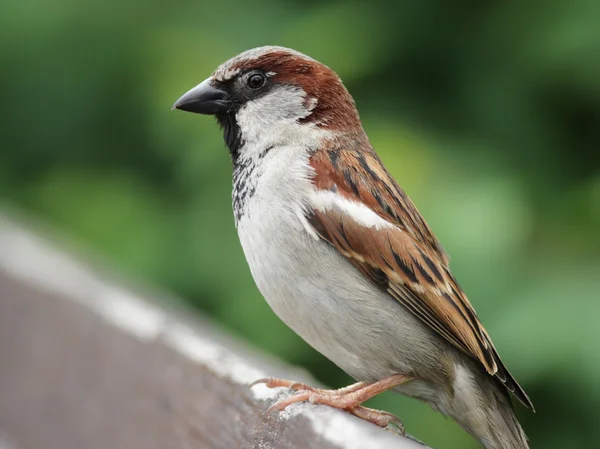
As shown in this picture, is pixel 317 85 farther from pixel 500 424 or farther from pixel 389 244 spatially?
pixel 500 424

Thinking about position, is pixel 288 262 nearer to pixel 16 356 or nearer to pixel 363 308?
pixel 363 308

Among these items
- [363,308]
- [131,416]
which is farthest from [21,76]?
[363,308]

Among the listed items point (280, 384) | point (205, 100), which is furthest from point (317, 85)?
point (280, 384)

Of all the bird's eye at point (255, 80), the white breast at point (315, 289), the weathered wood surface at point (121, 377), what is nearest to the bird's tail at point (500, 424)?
the white breast at point (315, 289)

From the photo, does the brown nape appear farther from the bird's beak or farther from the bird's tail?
the bird's tail

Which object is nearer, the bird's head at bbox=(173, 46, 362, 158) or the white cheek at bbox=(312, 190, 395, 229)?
the white cheek at bbox=(312, 190, 395, 229)

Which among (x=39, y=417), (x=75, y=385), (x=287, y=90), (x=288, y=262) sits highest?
(x=287, y=90)

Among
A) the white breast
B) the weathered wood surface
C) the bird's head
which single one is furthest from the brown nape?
the weathered wood surface
